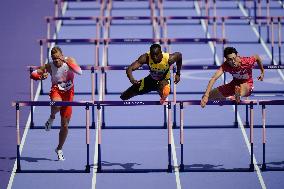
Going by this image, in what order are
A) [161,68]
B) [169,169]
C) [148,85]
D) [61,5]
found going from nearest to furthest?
[169,169]
[161,68]
[148,85]
[61,5]

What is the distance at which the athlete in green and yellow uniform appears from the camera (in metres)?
18.0

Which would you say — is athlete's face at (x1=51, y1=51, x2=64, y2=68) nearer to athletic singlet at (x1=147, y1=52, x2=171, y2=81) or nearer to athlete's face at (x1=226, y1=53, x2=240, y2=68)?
athletic singlet at (x1=147, y1=52, x2=171, y2=81)

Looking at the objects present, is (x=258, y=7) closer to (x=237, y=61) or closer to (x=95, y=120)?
(x=95, y=120)

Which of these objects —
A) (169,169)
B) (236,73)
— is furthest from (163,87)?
(169,169)

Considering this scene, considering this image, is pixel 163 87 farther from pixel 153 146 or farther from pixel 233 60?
pixel 153 146

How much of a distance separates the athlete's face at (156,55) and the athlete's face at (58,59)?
1.38 metres

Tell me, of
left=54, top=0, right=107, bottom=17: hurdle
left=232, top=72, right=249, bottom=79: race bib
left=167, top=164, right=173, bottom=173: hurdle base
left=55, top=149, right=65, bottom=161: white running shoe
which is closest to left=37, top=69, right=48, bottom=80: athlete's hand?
left=55, top=149, right=65, bottom=161: white running shoe

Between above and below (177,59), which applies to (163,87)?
below

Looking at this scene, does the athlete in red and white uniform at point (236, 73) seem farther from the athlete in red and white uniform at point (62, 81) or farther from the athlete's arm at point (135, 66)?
the athlete in red and white uniform at point (62, 81)

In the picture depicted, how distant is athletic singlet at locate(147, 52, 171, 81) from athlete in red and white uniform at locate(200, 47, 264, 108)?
0.77m

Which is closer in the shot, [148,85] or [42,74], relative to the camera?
[42,74]

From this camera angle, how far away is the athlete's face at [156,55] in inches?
706

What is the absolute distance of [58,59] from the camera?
1805cm

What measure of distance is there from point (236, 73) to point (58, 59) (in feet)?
9.28
